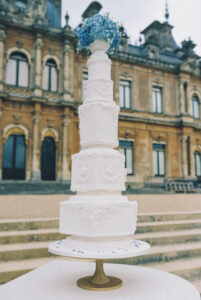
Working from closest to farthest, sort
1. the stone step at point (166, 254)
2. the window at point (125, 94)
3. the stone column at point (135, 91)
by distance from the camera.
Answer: the stone step at point (166, 254), the window at point (125, 94), the stone column at point (135, 91)

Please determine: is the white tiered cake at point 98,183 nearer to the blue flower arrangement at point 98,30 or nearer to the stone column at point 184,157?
the blue flower arrangement at point 98,30

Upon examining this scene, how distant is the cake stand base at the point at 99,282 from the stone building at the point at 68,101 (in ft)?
47.6

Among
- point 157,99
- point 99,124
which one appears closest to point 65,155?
point 157,99

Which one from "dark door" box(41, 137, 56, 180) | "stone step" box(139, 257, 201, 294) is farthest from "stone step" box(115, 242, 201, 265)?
"dark door" box(41, 137, 56, 180)

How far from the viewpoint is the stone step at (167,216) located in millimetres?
6863

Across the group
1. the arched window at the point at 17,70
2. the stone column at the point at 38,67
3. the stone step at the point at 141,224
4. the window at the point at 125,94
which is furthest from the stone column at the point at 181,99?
the stone step at the point at 141,224

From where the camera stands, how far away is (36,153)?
17922mm

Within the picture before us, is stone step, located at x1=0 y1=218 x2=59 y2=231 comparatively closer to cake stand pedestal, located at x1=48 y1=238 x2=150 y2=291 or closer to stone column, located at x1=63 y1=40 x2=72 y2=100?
cake stand pedestal, located at x1=48 y1=238 x2=150 y2=291

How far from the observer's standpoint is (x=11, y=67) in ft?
60.6

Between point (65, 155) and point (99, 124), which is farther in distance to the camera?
point (65, 155)

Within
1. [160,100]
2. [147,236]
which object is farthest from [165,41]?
[147,236]

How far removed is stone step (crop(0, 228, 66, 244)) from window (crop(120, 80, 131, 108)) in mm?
17671

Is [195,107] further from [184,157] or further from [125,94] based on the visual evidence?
[125,94]

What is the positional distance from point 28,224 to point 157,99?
65.6 feet
